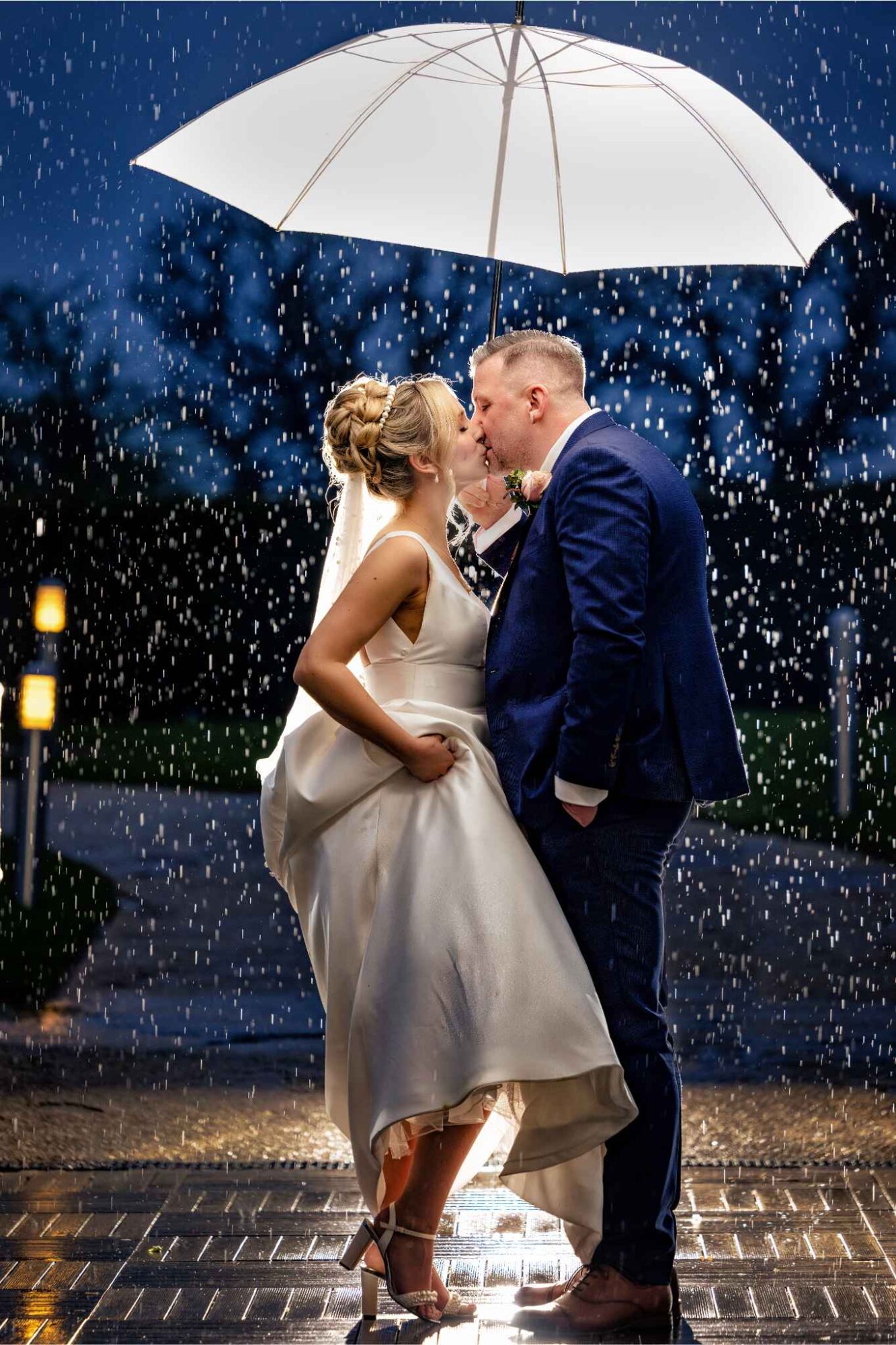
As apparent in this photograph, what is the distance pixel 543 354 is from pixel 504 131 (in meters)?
0.83

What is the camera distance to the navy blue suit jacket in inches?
127

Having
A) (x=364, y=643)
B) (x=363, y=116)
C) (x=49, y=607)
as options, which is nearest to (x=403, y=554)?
(x=364, y=643)

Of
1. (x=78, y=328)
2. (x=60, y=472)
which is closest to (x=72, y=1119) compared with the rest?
(x=60, y=472)

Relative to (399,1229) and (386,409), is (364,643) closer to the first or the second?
(386,409)

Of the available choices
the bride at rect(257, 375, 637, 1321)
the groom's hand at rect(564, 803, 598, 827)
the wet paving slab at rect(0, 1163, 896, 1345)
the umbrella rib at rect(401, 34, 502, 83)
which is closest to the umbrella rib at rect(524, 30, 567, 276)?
the umbrella rib at rect(401, 34, 502, 83)

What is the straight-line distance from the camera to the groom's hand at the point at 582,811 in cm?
328

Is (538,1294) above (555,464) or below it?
below

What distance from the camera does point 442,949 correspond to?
3311 mm

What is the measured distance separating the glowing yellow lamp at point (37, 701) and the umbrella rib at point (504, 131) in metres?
5.54

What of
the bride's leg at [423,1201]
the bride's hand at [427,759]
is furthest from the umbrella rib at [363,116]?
the bride's leg at [423,1201]

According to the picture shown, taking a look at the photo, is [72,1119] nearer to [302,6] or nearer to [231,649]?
[231,649]

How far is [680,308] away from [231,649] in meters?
7.42

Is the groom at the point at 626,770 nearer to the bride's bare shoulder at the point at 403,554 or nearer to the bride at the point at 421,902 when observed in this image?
the bride at the point at 421,902

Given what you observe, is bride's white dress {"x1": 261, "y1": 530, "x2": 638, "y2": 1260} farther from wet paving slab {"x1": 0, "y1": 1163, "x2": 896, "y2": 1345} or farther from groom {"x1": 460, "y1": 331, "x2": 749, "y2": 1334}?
wet paving slab {"x1": 0, "y1": 1163, "x2": 896, "y2": 1345}
